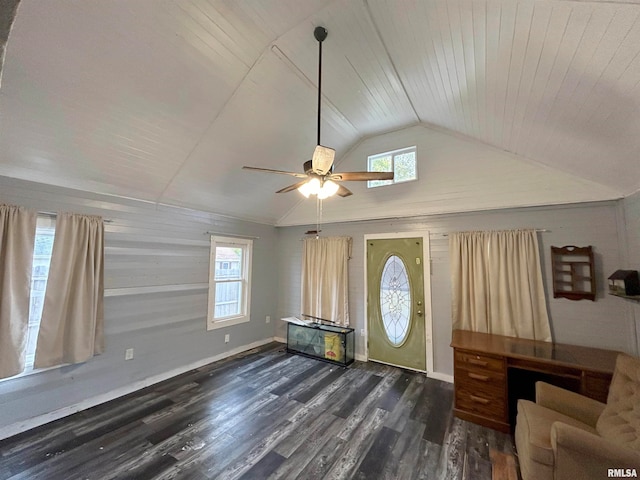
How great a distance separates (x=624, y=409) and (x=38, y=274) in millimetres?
5265

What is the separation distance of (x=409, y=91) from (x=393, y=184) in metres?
1.46

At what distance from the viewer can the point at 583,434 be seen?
1741mm

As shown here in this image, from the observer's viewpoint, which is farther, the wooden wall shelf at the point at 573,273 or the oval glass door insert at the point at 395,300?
the oval glass door insert at the point at 395,300

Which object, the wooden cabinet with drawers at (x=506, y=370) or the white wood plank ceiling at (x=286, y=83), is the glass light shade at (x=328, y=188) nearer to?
the white wood plank ceiling at (x=286, y=83)

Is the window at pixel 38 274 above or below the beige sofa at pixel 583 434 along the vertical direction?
above

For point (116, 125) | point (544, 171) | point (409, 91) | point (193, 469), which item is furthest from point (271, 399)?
point (544, 171)

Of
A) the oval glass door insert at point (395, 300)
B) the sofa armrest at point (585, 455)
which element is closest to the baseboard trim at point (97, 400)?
the oval glass door insert at point (395, 300)

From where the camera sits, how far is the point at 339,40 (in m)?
2.60

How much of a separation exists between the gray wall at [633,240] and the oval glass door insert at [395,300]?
2364mm

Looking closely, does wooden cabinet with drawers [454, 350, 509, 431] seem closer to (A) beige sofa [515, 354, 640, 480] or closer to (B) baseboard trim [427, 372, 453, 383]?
(A) beige sofa [515, 354, 640, 480]

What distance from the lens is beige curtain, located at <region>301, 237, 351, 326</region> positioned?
4863 millimetres

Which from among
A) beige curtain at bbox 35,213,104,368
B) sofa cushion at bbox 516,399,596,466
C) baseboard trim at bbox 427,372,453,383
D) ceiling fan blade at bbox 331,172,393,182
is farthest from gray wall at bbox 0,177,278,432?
sofa cushion at bbox 516,399,596,466

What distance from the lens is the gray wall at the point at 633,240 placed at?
2797 mm

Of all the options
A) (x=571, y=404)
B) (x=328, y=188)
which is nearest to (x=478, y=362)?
(x=571, y=404)
